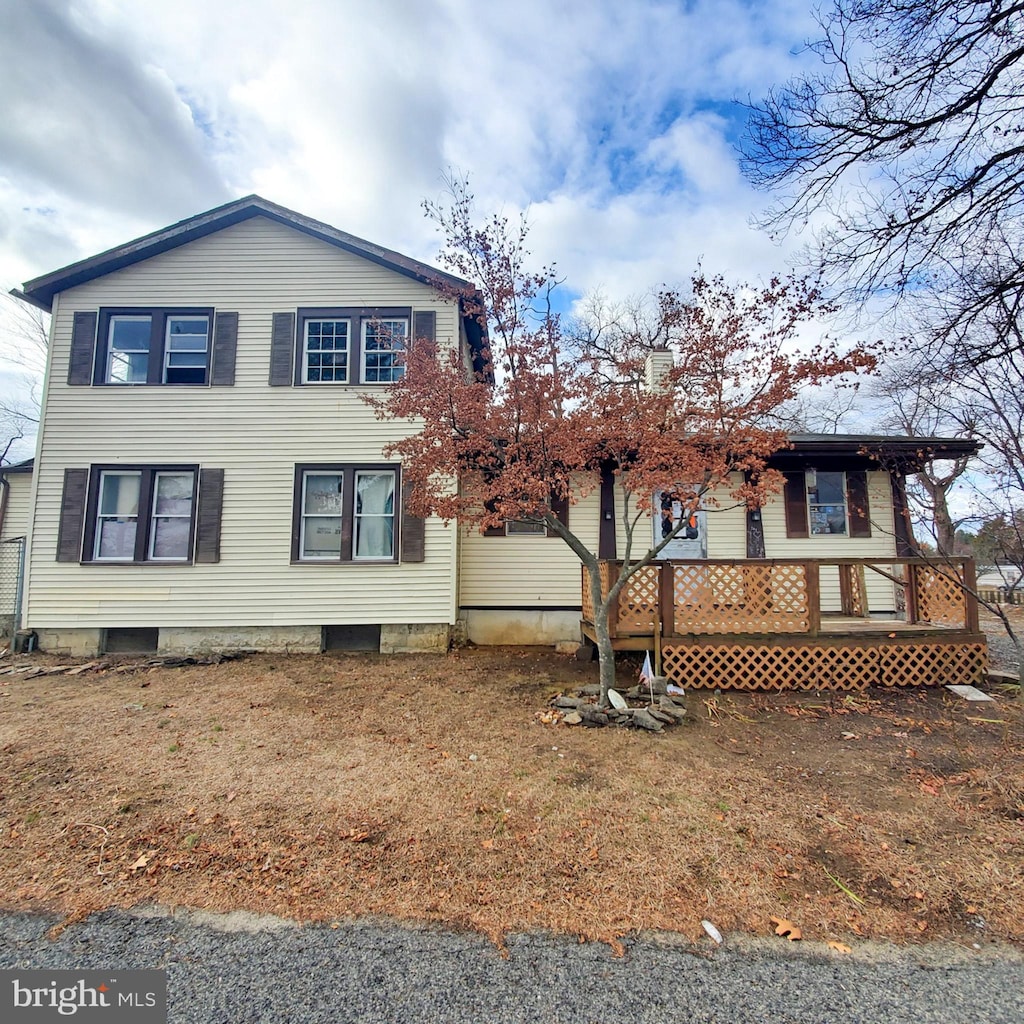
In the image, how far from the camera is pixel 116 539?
8883 millimetres

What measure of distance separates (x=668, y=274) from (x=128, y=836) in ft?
54.7

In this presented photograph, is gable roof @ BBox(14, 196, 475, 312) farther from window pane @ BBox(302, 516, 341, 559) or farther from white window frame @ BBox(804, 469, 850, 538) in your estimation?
white window frame @ BBox(804, 469, 850, 538)

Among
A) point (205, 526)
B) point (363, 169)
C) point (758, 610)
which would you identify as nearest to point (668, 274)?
point (363, 169)

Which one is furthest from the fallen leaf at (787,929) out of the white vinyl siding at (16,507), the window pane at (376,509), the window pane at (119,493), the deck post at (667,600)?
the white vinyl siding at (16,507)

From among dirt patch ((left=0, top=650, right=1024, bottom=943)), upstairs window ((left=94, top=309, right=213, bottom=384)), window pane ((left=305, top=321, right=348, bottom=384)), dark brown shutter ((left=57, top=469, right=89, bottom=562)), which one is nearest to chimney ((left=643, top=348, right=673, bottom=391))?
window pane ((left=305, top=321, right=348, bottom=384))

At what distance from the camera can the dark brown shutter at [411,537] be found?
8.77m

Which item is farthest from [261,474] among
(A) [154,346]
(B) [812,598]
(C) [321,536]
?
(B) [812,598]

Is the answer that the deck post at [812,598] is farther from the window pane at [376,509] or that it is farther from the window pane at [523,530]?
the window pane at [376,509]

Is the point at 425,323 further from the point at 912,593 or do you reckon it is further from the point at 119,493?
the point at 912,593

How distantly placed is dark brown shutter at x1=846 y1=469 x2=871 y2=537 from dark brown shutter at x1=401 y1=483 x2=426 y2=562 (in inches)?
319

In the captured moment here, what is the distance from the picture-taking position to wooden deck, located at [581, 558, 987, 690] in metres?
6.68

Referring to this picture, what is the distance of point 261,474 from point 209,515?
113 cm

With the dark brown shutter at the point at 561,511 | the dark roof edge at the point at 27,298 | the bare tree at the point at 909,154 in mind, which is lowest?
the dark brown shutter at the point at 561,511

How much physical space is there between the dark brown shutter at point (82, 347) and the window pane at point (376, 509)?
207 inches
